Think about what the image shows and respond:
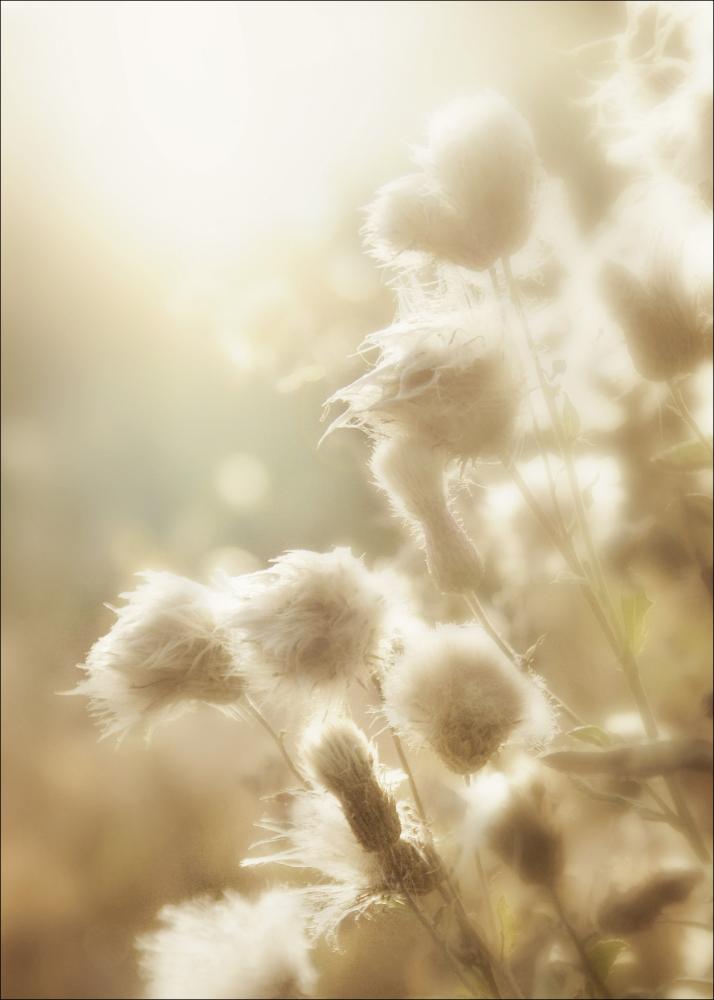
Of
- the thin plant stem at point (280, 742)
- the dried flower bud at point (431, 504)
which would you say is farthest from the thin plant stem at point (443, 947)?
the dried flower bud at point (431, 504)

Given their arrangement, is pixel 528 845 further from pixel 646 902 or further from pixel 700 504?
pixel 700 504

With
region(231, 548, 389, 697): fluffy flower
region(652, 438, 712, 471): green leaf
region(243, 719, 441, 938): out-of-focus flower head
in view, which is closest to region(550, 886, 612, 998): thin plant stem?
region(243, 719, 441, 938): out-of-focus flower head

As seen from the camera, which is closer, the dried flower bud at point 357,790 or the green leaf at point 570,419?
the dried flower bud at point 357,790

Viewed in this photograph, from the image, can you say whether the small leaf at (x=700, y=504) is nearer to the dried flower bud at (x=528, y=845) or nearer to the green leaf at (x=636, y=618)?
the green leaf at (x=636, y=618)

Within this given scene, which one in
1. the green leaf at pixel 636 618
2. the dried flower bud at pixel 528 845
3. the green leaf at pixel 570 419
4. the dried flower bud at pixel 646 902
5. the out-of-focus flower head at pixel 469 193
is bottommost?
the dried flower bud at pixel 646 902

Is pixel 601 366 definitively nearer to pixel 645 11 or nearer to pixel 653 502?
pixel 653 502

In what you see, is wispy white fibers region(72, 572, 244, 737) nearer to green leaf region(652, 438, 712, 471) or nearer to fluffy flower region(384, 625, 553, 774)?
fluffy flower region(384, 625, 553, 774)
